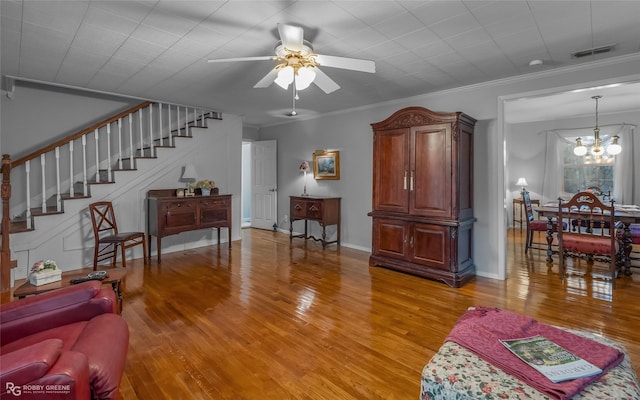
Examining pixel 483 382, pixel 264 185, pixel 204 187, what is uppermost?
pixel 264 185

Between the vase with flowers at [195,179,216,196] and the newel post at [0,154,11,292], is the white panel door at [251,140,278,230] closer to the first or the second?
the vase with flowers at [195,179,216,196]

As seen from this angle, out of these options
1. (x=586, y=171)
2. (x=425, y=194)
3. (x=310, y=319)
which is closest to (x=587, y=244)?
(x=425, y=194)

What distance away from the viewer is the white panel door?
23.7 ft

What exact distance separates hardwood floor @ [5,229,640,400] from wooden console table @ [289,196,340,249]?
37.9 inches

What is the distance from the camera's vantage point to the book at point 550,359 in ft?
4.16

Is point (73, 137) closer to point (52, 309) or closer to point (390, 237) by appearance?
point (52, 309)

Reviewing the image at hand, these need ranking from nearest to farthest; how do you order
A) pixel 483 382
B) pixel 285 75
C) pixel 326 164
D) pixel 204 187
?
pixel 483 382 < pixel 285 75 < pixel 204 187 < pixel 326 164

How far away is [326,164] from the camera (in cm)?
609

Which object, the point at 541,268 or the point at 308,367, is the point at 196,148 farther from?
the point at 541,268

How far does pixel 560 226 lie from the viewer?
4078 mm

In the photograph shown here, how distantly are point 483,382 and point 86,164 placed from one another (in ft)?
18.6

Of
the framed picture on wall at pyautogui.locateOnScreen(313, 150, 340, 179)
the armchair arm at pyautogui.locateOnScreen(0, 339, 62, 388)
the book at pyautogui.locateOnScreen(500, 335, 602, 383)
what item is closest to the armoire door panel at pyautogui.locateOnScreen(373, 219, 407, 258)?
the framed picture on wall at pyautogui.locateOnScreen(313, 150, 340, 179)

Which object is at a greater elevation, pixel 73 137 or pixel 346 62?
pixel 346 62

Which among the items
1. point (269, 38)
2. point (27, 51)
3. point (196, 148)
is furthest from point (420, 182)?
point (27, 51)
